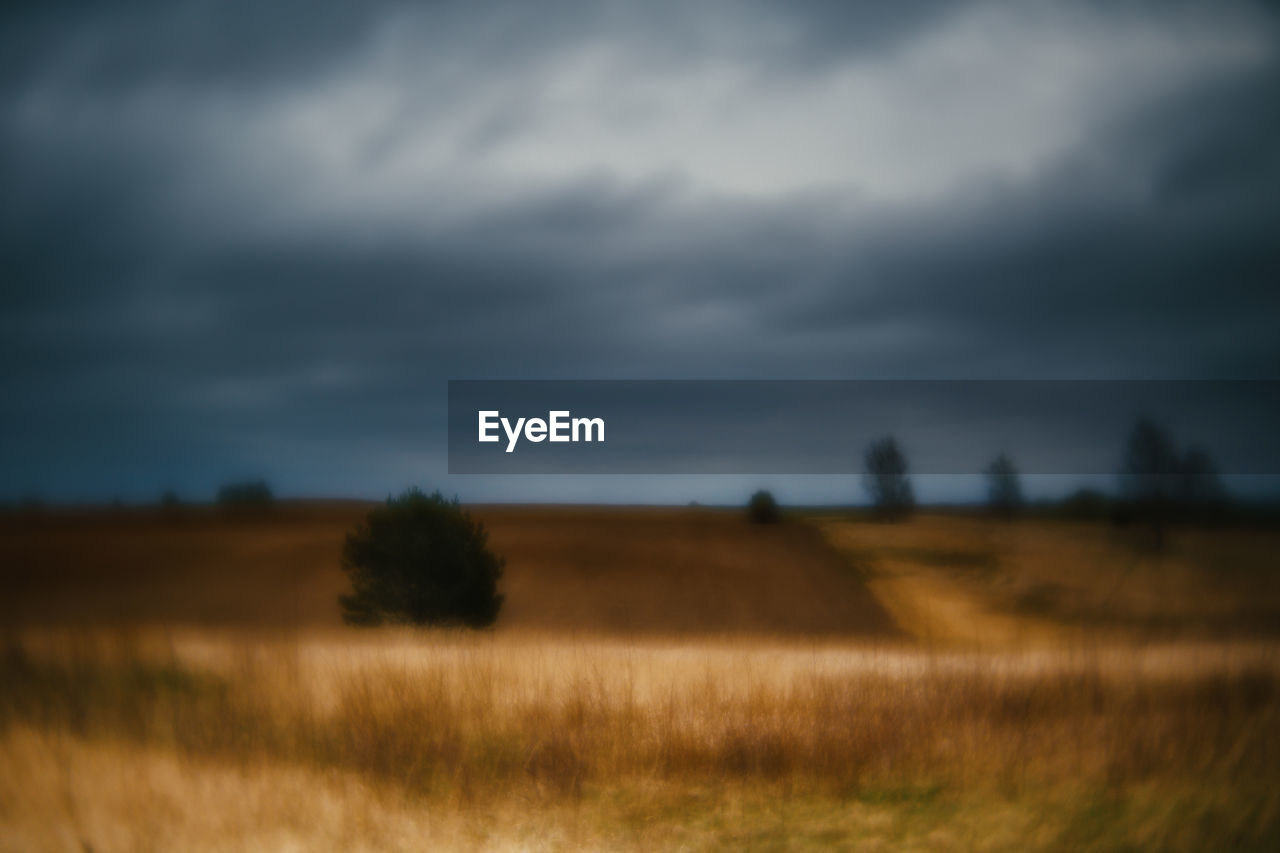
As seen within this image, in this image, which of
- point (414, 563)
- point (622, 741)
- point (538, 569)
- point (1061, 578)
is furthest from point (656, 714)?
point (1061, 578)

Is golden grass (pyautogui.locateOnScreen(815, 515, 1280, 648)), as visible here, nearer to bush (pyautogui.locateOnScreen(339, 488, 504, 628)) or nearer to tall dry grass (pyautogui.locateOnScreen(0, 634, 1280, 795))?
bush (pyautogui.locateOnScreen(339, 488, 504, 628))

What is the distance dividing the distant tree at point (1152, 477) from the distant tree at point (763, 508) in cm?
2021

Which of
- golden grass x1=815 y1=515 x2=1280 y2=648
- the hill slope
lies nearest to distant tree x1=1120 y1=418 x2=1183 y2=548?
golden grass x1=815 y1=515 x2=1280 y2=648

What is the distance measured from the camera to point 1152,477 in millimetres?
47219

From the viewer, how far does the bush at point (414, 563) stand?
89.7 ft

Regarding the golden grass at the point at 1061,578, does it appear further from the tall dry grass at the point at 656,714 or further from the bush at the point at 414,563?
the tall dry grass at the point at 656,714

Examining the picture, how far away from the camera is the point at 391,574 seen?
27.4 metres

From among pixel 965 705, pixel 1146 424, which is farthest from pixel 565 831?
pixel 1146 424

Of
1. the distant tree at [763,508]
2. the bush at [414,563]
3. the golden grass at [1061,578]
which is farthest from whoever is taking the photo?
the distant tree at [763,508]

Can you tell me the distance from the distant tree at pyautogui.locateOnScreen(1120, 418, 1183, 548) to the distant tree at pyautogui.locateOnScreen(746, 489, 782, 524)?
20.2 m

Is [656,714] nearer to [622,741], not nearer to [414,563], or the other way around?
[622,741]

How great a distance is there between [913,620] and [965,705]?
29.5 m

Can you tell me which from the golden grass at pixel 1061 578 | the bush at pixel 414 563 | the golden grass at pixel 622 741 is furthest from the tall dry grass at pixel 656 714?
the golden grass at pixel 1061 578

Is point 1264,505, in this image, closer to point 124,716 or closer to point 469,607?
point 469,607
